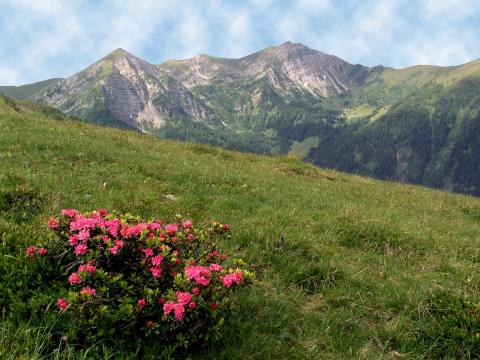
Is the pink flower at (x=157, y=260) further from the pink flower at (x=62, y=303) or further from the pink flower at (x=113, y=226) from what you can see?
the pink flower at (x=62, y=303)

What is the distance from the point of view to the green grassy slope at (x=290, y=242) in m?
6.34

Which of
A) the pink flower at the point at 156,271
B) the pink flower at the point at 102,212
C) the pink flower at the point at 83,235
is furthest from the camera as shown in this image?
the pink flower at the point at 102,212

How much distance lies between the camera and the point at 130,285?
5184mm

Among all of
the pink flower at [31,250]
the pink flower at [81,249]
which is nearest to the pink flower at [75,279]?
the pink flower at [81,249]

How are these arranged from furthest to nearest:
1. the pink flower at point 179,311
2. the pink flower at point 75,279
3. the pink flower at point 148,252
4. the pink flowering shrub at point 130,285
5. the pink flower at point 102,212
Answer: the pink flower at point 102,212, the pink flower at point 148,252, the pink flower at point 75,279, the pink flowering shrub at point 130,285, the pink flower at point 179,311

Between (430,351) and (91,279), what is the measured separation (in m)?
5.42

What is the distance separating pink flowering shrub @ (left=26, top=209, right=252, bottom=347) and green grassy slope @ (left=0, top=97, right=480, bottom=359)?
15.1 inches

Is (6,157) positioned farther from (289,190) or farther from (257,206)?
(289,190)

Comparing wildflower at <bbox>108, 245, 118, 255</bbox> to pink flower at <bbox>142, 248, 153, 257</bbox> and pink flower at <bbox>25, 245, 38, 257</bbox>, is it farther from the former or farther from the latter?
pink flower at <bbox>25, 245, 38, 257</bbox>

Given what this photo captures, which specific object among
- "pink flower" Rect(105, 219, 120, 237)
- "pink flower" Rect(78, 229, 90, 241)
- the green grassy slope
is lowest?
the green grassy slope

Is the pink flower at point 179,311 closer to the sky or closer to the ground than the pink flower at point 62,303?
closer to the sky

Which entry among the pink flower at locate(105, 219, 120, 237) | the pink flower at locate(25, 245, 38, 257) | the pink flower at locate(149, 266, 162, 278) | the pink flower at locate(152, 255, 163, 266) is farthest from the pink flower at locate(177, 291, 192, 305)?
the pink flower at locate(25, 245, 38, 257)

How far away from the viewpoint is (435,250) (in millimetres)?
11602

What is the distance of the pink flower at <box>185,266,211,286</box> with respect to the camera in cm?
488
